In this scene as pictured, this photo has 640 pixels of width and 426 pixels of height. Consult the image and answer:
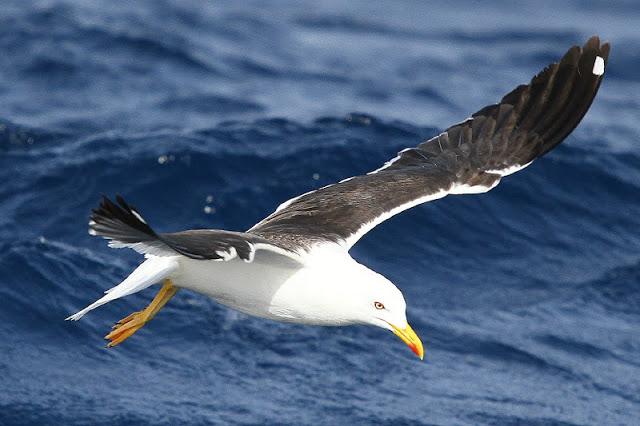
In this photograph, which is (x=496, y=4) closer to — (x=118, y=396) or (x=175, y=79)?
(x=175, y=79)

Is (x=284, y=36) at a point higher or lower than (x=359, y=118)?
higher

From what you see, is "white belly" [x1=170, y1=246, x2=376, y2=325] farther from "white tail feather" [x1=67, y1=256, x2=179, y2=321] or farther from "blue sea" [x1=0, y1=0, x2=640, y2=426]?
"blue sea" [x1=0, y1=0, x2=640, y2=426]

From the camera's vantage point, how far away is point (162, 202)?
14758 millimetres

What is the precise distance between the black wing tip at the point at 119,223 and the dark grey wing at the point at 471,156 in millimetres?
2451

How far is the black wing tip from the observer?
25.1 feet

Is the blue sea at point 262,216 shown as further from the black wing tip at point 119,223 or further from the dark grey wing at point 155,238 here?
the black wing tip at point 119,223

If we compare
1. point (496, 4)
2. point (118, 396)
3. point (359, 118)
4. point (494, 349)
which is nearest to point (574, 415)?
point (494, 349)

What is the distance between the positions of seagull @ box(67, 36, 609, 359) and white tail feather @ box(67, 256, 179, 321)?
0.01m

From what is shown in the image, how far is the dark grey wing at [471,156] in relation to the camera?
10570 millimetres

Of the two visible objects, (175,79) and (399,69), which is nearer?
(175,79)

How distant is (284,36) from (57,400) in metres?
13.7

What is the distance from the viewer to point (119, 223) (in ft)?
25.6

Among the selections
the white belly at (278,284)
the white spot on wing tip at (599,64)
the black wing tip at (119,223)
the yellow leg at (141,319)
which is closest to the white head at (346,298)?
the white belly at (278,284)

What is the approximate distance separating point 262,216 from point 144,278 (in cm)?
568
